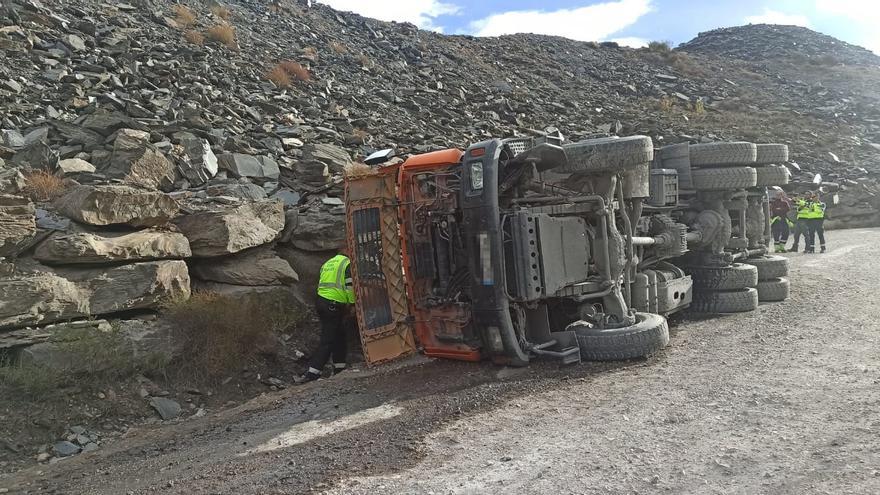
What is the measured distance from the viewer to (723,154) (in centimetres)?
803

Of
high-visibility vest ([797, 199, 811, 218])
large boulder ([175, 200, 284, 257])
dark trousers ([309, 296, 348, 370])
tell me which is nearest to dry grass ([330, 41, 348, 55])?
high-visibility vest ([797, 199, 811, 218])

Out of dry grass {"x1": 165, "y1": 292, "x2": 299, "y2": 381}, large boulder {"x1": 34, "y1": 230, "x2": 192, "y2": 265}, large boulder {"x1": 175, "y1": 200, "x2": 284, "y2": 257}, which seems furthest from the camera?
large boulder {"x1": 175, "y1": 200, "x2": 284, "y2": 257}

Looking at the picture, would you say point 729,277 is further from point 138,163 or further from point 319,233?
point 138,163

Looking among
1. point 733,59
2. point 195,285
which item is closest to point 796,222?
point 195,285

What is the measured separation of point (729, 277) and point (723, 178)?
4.07 feet

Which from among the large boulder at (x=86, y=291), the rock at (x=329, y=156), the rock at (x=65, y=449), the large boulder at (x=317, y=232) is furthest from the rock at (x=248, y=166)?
the rock at (x=65, y=449)

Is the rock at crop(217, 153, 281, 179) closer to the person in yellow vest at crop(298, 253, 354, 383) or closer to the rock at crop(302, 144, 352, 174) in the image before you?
the rock at crop(302, 144, 352, 174)

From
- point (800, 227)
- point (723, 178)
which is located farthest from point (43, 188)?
point (800, 227)

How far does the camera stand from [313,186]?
9.15 meters

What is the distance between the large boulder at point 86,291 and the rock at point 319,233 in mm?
1644

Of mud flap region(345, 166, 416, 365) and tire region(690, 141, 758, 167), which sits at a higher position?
tire region(690, 141, 758, 167)

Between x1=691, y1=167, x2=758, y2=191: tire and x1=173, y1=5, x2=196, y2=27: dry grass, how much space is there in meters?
14.0

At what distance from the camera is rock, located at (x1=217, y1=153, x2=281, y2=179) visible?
29.7 ft

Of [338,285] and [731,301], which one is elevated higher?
[338,285]
